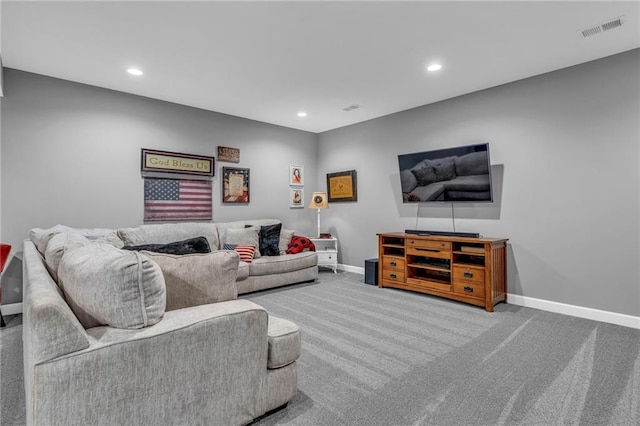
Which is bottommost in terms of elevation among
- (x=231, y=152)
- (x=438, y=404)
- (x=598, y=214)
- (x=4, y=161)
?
(x=438, y=404)

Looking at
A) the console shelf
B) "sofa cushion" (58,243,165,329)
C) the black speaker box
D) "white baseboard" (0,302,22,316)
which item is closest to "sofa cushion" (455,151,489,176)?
the console shelf

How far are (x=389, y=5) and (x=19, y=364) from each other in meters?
3.69

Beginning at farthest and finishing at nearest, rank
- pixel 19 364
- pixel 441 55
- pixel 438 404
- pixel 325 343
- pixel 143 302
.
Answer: pixel 441 55 < pixel 325 343 < pixel 19 364 < pixel 438 404 < pixel 143 302

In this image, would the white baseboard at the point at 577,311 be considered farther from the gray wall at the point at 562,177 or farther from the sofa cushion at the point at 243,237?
the sofa cushion at the point at 243,237

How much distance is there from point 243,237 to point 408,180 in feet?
8.12

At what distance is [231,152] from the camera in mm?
5156

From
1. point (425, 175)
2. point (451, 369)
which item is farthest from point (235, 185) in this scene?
point (451, 369)

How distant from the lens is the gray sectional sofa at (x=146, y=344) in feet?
3.59

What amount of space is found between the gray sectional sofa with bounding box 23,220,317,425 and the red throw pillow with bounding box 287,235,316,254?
3.14 metres

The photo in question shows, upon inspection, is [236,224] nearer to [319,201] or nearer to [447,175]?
[319,201]

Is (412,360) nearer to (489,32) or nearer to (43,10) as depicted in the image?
(489,32)

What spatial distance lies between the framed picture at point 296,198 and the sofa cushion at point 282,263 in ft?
4.25

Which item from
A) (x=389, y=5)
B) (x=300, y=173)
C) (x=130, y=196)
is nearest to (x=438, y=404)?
(x=389, y=5)

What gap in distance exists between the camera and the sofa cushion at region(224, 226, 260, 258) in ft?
15.1
